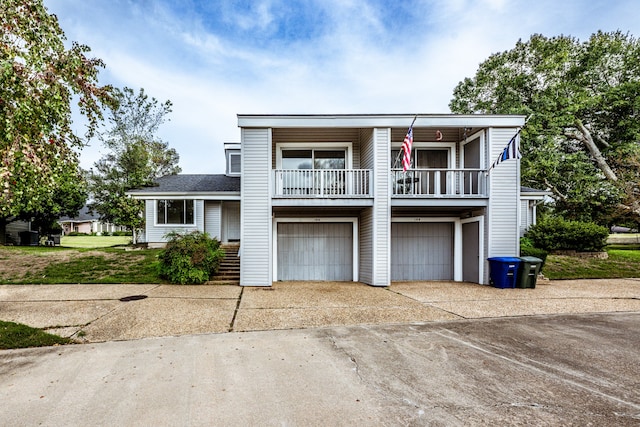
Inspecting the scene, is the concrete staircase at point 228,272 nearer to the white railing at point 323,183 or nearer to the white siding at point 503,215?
the white railing at point 323,183

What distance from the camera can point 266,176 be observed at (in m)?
10.3

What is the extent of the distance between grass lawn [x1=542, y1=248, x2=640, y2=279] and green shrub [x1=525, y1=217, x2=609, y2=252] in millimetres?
761

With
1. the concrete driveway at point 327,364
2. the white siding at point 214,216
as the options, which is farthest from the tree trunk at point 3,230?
the concrete driveway at point 327,364

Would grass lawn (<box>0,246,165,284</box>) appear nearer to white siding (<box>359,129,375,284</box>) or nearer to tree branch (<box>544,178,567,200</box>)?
white siding (<box>359,129,375,284</box>)

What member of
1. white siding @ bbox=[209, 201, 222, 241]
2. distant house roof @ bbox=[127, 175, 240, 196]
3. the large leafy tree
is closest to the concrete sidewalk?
white siding @ bbox=[209, 201, 222, 241]

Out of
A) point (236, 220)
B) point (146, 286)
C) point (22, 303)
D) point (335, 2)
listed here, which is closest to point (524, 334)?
point (146, 286)

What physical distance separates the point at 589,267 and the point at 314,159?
12.1 m

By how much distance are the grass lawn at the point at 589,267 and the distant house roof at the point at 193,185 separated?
572 inches

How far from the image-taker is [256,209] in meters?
10.2

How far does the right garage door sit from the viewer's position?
11930mm

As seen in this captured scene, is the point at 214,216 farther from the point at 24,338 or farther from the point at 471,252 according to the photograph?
the point at 471,252

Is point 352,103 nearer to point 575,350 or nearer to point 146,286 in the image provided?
point 146,286

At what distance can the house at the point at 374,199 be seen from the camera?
10.3m

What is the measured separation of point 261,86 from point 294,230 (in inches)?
465
